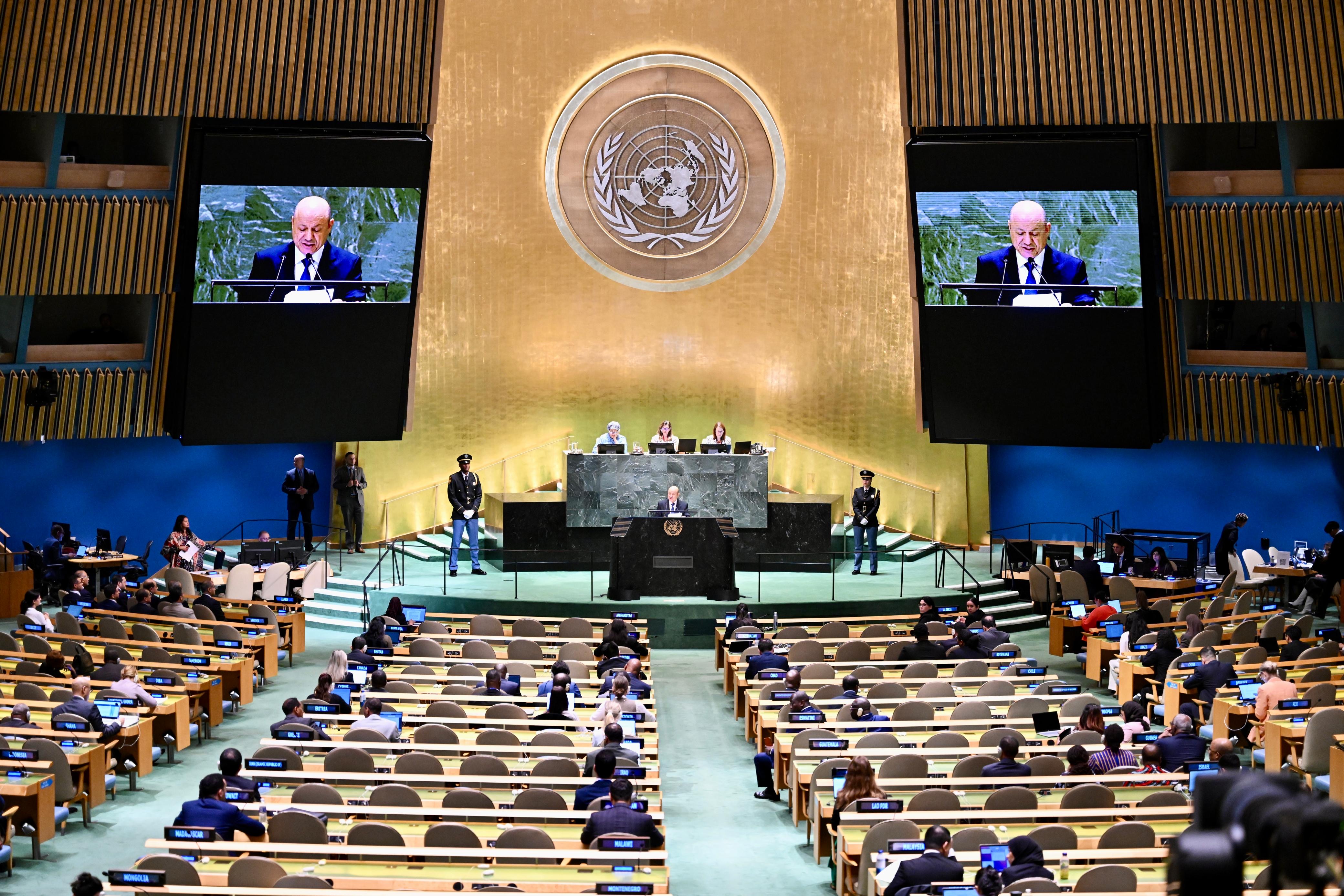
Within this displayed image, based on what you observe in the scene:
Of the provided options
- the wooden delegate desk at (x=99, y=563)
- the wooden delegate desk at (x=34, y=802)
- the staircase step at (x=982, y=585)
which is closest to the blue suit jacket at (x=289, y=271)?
the wooden delegate desk at (x=99, y=563)

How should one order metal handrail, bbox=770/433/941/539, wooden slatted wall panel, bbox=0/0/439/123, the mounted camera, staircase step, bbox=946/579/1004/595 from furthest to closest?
metal handrail, bbox=770/433/941/539 < staircase step, bbox=946/579/1004/595 < wooden slatted wall panel, bbox=0/0/439/123 < the mounted camera

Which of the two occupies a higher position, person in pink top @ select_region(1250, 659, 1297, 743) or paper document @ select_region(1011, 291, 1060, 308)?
paper document @ select_region(1011, 291, 1060, 308)

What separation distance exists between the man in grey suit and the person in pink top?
1252cm

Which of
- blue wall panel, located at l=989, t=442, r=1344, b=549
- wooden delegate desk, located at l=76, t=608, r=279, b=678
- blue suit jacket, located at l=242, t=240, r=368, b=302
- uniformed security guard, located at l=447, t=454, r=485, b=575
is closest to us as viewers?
wooden delegate desk, located at l=76, t=608, r=279, b=678

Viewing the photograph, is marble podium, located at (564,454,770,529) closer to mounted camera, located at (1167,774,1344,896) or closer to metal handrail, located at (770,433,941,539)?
metal handrail, located at (770,433,941,539)

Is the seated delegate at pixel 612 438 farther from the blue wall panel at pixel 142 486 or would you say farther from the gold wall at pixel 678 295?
the blue wall panel at pixel 142 486

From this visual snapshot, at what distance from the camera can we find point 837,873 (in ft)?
28.6

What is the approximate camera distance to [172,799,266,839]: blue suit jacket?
8000 mm

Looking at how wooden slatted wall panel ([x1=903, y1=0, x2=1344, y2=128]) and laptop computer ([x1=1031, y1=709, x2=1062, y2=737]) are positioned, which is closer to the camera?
laptop computer ([x1=1031, y1=709, x2=1062, y2=737])

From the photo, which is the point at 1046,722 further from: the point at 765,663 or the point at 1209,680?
the point at 765,663

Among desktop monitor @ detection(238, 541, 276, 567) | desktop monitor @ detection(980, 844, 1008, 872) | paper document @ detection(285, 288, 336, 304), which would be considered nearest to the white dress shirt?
paper document @ detection(285, 288, 336, 304)

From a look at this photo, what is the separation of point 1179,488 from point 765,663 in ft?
34.9

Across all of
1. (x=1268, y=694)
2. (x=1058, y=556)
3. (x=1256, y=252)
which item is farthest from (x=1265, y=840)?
(x=1058, y=556)

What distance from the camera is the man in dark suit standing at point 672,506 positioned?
57.4ft
